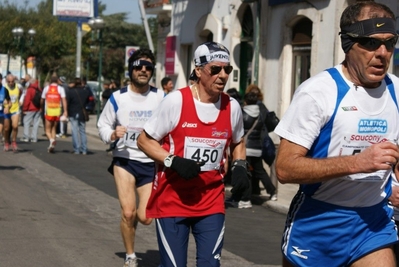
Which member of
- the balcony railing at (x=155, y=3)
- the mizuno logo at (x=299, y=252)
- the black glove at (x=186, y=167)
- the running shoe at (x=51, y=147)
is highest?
the balcony railing at (x=155, y=3)

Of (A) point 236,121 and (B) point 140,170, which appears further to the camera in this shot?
(B) point 140,170

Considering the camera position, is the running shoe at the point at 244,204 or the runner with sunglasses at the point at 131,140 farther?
the running shoe at the point at 244,204

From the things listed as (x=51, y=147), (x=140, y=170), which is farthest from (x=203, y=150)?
(x=51, y=147)

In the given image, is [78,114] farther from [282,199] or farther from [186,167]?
[186,167]

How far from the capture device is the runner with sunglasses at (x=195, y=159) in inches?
227

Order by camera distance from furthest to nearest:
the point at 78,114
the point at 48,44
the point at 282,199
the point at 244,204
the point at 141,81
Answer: the point at 48,44, the point at 78,114, the point at 282,199, the point at 244,204, the point at 141,81

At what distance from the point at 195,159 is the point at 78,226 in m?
5.18

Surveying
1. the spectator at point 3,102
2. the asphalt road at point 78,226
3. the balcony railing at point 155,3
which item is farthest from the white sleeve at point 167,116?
the balcony railing at point 155,3

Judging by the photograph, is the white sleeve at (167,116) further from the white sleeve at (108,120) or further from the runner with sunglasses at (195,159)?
the white sleeve at (108,120)

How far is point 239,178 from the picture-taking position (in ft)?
19.5

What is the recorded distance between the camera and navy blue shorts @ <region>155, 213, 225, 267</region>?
574 centimetres

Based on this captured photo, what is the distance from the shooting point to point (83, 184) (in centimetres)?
1569

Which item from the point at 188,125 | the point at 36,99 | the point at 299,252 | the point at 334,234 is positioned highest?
the point at 188,125

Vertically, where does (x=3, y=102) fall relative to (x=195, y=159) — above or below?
below
